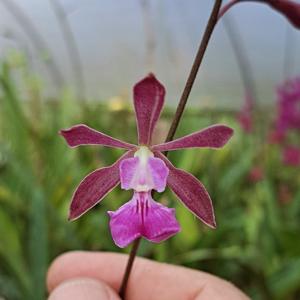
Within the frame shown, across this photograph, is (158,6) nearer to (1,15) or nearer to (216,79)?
(216,79)

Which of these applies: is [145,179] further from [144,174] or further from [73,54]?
[73,54]

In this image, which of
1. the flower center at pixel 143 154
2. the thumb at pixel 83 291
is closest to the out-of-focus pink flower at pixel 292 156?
the thumb at pixel 83 291

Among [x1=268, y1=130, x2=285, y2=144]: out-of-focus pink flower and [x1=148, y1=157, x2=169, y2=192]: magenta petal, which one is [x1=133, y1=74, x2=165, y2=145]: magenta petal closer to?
[x1=148, y1=157, x2=169, y2=192]: magenta petal

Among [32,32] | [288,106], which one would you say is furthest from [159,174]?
[32,32]

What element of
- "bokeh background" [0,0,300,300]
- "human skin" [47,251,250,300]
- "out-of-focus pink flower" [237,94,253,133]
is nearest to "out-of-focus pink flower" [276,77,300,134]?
"bokeh background" [0,0,300,300]

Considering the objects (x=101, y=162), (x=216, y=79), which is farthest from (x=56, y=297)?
(x=216, y=79)

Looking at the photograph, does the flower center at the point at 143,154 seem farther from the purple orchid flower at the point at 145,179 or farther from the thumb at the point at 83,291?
the thumb at the point at 83,291
